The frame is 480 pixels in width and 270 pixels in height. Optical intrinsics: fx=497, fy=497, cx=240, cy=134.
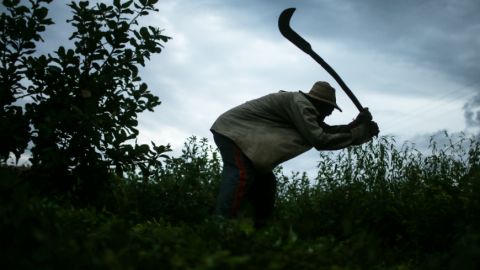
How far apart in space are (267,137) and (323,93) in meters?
0.71

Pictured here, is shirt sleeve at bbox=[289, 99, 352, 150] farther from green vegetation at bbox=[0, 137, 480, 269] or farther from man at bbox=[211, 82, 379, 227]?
green vegetation at bbox=[0, 137, 480, 269]

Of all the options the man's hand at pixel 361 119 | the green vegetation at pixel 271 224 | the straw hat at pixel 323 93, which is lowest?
the green vegetation at pixel 271 224

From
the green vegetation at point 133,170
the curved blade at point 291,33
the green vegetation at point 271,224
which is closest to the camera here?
the green vegetation at point 271,224

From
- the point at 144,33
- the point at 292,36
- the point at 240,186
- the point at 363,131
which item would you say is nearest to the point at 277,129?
the point at 240,186

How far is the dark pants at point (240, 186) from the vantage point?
13.5 feet

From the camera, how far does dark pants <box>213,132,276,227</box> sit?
4113 mm

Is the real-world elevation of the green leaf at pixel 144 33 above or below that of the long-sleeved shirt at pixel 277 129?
above

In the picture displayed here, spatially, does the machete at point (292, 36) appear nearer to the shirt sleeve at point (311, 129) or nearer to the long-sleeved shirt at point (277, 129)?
the long-sleeved shirt at point (277, 129)

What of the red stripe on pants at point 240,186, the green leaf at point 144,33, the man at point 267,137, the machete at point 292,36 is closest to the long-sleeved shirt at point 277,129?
the man at point 267,137

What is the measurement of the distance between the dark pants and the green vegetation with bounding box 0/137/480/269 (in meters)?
0.27

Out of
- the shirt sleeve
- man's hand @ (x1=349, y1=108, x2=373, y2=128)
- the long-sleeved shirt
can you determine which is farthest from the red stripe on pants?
man's hand @ (x1=349, y1=108, x2=373, y2=128)

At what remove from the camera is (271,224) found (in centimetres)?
353

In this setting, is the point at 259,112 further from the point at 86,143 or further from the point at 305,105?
the point at 86,143

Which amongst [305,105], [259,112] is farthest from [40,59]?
[305,105]
